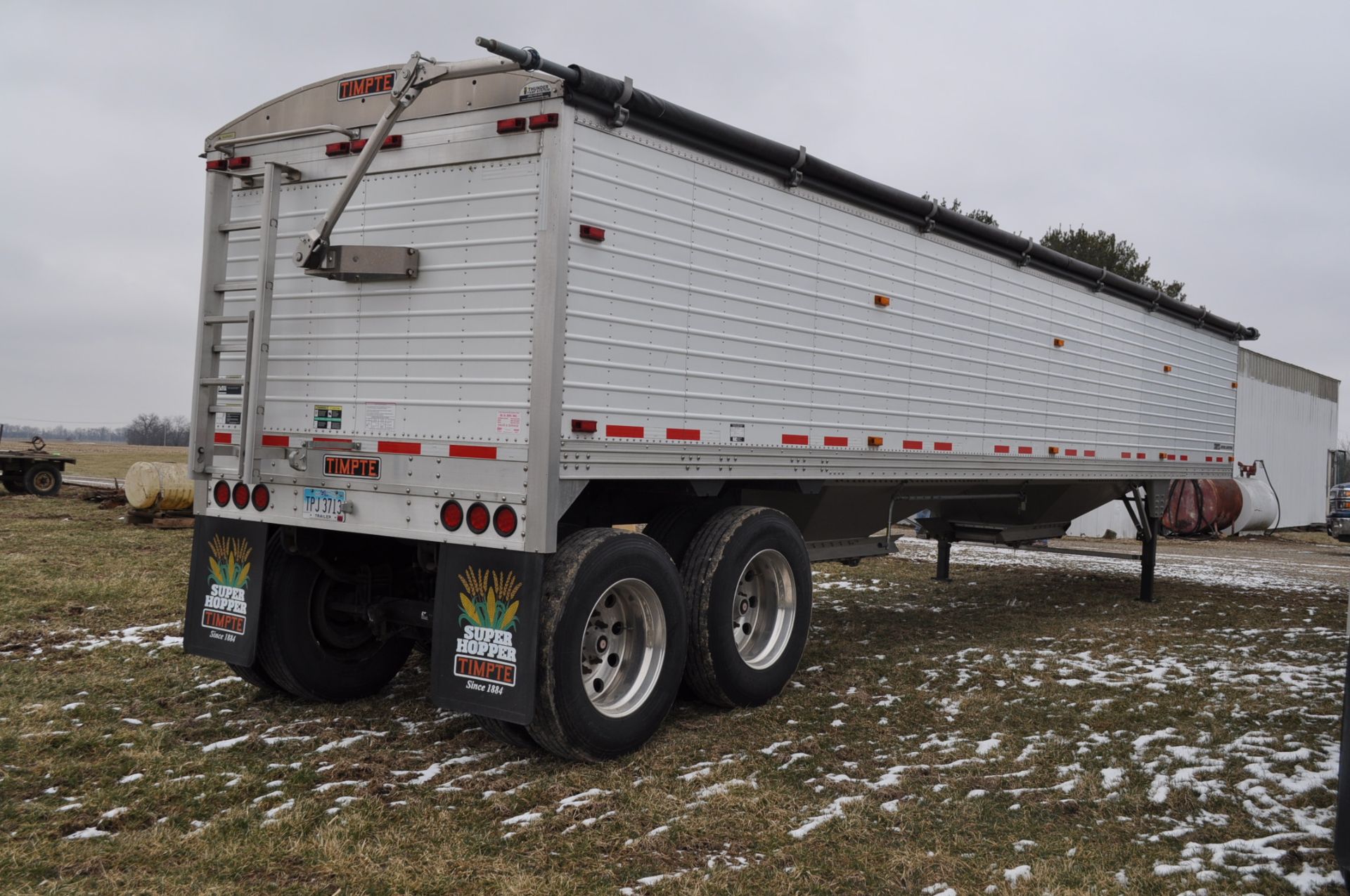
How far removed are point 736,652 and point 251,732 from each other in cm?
269

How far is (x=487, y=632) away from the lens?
195 inches

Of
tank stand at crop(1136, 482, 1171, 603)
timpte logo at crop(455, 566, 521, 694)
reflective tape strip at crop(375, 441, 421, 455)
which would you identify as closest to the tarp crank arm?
reflective tape strip at crop(375, 441, 421, 455)

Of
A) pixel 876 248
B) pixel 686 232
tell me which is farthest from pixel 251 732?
pixel 876 248

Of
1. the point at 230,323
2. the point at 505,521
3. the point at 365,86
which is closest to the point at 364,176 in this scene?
the point at 365,86

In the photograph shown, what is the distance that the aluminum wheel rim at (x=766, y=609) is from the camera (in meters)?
6.41

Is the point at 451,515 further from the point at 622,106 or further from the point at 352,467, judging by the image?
the point at 622,106

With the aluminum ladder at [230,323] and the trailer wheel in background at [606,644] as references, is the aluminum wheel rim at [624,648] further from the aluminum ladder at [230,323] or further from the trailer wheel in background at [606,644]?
the aluminum ladder at [230,323]

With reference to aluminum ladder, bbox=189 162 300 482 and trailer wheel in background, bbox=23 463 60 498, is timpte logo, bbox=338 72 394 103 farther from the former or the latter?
trailer wheel in background, bbox=23 463 60 498

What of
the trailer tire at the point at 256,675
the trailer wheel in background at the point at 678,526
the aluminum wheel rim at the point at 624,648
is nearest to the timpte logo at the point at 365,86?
the trailer wheel in background at the point at 678,526

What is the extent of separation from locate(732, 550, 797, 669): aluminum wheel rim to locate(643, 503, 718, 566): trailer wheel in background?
445 millimetres

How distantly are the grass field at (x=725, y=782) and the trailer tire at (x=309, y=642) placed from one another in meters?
0.18

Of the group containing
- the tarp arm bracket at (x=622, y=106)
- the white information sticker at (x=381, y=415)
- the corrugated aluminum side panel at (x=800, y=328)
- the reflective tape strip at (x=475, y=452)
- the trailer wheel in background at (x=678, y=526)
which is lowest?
the trailer wheel in background at (x=678, y=526)

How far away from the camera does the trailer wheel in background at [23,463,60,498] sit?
2088cm

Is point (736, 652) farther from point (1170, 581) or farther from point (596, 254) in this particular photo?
point (1170, 581)
